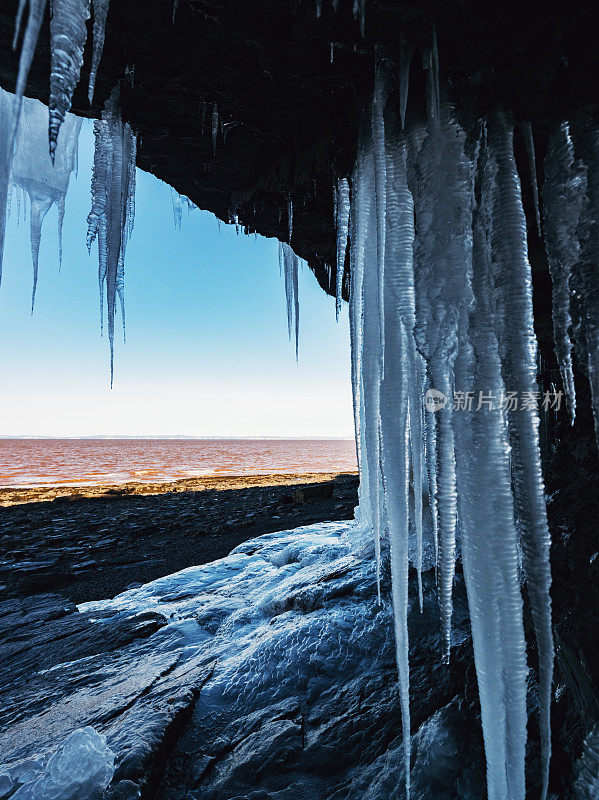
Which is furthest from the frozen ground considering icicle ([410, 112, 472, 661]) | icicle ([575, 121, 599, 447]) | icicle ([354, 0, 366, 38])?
icicle ([354, 0, 366, 38])

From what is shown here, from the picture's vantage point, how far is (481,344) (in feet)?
5.25

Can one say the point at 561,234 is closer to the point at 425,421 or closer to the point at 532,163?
the point at 532,163

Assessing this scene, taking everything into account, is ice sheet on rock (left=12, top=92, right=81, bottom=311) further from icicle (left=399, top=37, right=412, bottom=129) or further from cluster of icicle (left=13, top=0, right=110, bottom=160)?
icicle (left=399, top=37, right=412, bottom=129)

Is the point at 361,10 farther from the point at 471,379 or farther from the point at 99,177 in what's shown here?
the point at 99,177

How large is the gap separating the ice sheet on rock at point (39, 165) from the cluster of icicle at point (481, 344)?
3579mm

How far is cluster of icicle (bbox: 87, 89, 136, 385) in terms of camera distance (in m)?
2.33

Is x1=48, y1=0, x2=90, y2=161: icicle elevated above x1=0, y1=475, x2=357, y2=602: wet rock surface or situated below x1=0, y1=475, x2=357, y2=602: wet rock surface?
above

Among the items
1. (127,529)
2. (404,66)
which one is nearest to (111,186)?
(404,66)

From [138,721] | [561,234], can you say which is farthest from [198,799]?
[561,234]

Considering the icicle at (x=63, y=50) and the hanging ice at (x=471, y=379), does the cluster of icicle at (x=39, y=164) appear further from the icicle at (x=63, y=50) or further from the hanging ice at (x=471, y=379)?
the hanging ice at (x=471, y=379)

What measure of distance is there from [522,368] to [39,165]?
487cm

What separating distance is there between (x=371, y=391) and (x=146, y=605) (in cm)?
305

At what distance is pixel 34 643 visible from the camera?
304 centimetres

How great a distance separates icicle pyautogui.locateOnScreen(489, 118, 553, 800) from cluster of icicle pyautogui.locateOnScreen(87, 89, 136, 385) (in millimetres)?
2068
